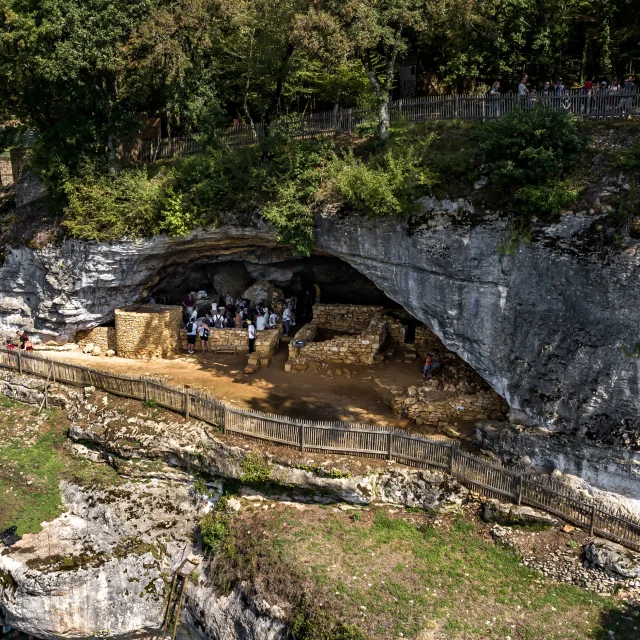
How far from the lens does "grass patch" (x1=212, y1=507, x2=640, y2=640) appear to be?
1220cm

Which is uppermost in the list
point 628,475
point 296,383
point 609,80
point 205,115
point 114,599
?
point 609,80

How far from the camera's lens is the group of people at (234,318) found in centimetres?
2139

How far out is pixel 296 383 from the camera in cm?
1902

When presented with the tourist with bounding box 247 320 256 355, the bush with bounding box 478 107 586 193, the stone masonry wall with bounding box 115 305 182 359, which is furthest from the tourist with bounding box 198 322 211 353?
the bush with bounding box 478 107 586 193

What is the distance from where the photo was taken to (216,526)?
14.6 m

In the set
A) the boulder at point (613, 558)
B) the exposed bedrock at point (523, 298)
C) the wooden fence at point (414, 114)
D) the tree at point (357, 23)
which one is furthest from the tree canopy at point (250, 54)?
the boulder at point (613, 558)

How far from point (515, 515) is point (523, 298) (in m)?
4.97

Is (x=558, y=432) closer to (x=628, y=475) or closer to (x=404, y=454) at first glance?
(x=628, y=475)

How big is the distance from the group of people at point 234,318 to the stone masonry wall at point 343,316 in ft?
3.79

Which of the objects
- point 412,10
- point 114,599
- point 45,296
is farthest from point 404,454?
point 45,296

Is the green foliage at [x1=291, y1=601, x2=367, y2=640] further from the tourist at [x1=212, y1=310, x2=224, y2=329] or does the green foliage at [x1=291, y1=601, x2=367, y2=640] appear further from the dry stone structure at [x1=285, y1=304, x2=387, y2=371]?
the tourist at [x1=212, y1=310, x2=224, y2=329]

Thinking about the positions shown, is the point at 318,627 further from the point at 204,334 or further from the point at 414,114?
the point at 414,114

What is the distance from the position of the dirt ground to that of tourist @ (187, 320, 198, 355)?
16.9 inches

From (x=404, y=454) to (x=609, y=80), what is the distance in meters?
15.0
